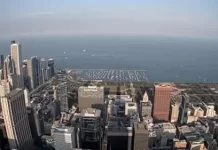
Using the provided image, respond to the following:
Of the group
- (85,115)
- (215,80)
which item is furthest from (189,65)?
Result: (85,115)

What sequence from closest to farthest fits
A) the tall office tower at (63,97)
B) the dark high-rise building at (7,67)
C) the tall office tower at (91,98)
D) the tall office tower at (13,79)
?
the tall office tower at (91,98)
the tall office tower at (13,79)
the tall office tower at (63,97)
the dark high-rise building at (7,67)

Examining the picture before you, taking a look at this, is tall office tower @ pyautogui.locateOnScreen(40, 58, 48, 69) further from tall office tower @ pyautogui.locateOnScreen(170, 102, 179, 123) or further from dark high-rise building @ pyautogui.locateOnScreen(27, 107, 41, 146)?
tall office tower @ pyautogui.locateOnScreen(170, 102, 179, 123)

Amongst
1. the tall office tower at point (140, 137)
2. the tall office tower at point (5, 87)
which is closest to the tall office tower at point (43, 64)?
the tall office tower at point (5, 87)

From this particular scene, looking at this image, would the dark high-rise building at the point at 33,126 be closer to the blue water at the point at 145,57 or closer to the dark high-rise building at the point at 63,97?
the dark high-rise building at the point at 63,97

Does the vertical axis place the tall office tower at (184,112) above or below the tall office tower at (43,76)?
below

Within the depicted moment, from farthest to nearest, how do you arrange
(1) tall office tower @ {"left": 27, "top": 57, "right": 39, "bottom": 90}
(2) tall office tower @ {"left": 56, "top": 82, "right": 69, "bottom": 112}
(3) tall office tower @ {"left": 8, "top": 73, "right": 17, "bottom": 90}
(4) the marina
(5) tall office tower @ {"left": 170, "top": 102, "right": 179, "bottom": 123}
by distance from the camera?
(4) the marina → (1) tall office tower @ {"left": 27, "top": 57, "right": 39, "bottom": 90} → (2) tall office tower @ {"left": 56, "top": 82, "right": 69, "bottom": 112} → (5) tall office tower @ {"left": 170, "top": 102, "right": 179, "bottom": 123} → (3) tall office tower @ {"left": 8, "top": 73, "right": 17, "bottom": 90}

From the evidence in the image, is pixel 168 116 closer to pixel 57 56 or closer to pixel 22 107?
pixel 22 107

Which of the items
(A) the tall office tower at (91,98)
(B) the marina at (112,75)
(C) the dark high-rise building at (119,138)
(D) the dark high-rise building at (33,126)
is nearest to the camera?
(C) the dark high-rise building at (119,138)

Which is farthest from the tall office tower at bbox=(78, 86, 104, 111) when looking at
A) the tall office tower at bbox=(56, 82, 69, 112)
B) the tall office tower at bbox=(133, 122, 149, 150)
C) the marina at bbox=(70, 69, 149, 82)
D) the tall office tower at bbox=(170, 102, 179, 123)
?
the marina at bbox=(70, 69, 149, 82)
